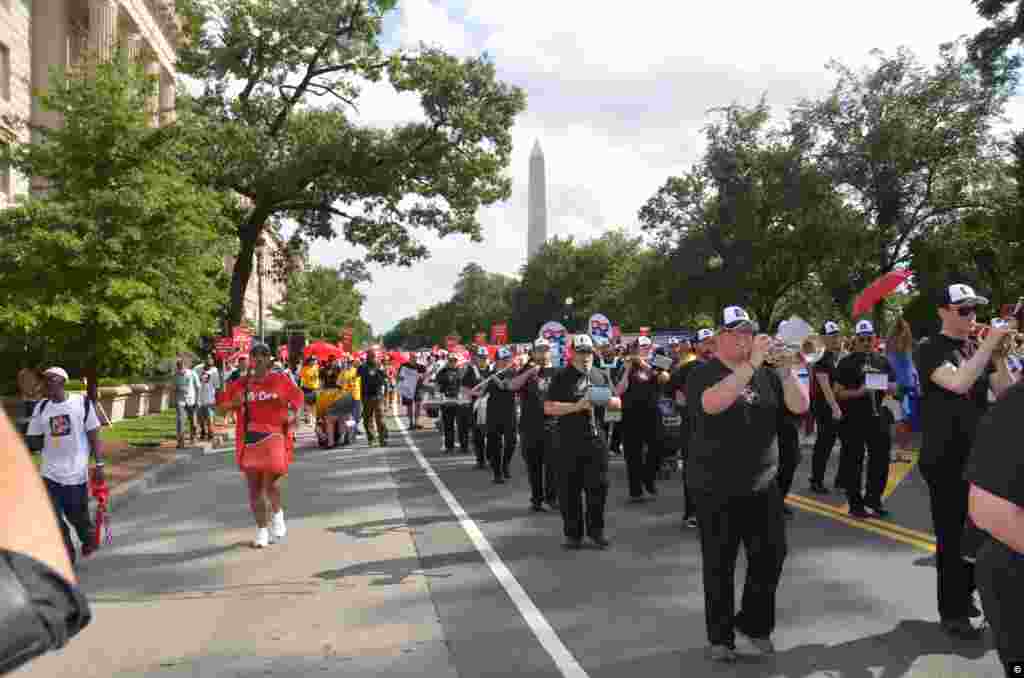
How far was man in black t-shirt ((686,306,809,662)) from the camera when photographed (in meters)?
5.25

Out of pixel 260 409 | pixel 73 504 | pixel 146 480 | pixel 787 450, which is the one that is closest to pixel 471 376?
pixel 146 480

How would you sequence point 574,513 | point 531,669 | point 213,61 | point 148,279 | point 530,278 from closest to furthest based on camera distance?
point 531,669 → point 574,513 → point 148,279 → point 213,61 → point 530,278

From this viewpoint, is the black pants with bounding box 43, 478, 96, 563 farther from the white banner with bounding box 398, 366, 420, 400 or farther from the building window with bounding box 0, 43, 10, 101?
the building window with bounding box 0, 43, 10, 101

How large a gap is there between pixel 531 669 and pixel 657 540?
4.23m

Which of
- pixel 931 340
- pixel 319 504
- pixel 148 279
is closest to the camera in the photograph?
pixel 931 340

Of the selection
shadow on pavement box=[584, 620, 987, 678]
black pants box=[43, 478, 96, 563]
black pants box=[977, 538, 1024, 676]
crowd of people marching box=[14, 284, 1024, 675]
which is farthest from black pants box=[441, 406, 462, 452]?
black pants box=[977, 538, 1024, 676]

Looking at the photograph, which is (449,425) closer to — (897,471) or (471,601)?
(897,471)

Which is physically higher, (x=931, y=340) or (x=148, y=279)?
(x=148, y=279)

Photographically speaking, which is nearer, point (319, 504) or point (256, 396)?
point (256, 396)

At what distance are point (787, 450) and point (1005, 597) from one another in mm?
7800

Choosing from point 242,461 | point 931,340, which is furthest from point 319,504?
point 931,340

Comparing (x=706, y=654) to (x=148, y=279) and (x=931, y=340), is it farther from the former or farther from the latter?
(x=148, y=279)

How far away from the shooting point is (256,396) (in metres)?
9.58

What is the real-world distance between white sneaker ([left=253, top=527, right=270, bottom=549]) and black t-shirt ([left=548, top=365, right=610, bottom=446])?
304 centimetres
